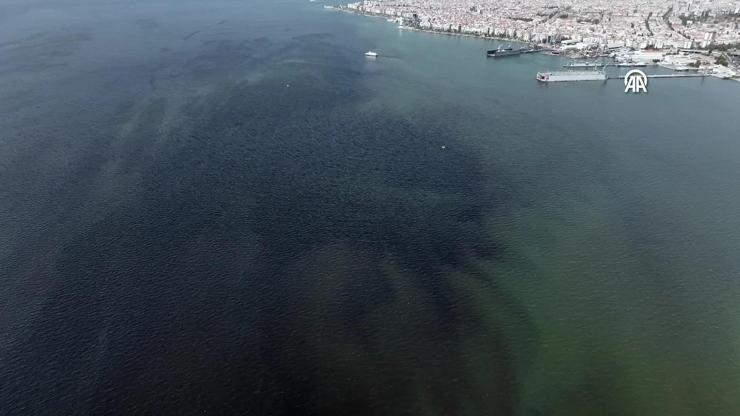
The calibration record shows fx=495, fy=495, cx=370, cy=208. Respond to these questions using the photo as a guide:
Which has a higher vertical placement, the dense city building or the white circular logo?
the dense city building

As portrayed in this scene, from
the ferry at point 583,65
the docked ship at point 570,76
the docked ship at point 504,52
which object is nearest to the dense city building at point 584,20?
the docked ship at point 504,52

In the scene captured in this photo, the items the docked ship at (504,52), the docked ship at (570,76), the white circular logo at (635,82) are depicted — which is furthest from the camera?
the docked ship at (504,52)

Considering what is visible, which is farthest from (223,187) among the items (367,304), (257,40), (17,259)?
(257,40)

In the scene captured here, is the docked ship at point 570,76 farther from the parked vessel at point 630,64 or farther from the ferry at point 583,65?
the parked vessel at point 630,64

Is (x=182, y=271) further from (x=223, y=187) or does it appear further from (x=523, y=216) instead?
(x=523, y=216)

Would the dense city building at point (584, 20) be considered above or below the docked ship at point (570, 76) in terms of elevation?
above

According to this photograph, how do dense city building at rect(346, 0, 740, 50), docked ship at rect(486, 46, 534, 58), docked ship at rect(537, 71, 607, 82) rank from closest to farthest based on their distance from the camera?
docked ship at rect(537, 71, 607, 82), docked ship at rect(486, 46, 534, 58), dense city building at rect(346, 0, 740, 50)

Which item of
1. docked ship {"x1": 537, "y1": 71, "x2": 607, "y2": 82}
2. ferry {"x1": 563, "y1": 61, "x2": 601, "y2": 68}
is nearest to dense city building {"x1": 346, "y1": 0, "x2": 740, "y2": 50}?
ferry {"x1": 563, "y1": 61, "x2": 601, "y2": 68}

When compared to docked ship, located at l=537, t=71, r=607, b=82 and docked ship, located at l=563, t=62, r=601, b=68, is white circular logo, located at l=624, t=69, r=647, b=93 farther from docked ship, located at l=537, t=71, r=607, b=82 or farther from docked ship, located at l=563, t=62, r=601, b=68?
docked ship, located at l=563, t=62, r=601, b=68
